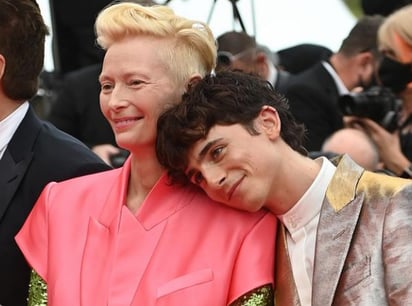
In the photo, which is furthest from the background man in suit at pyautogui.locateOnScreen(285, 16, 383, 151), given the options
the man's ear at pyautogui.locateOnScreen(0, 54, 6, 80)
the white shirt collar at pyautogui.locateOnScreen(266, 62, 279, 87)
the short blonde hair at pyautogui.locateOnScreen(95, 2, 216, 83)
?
the short blonde hair at pyautogui.locateOnScreen(95, 2, 216, 83)

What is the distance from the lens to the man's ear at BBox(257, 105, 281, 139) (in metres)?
2.55

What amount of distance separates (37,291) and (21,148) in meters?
0.51

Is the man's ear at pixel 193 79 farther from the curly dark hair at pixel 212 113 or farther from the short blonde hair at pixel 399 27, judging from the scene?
the short blonde hair at pixel 399 27

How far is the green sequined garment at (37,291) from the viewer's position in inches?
107

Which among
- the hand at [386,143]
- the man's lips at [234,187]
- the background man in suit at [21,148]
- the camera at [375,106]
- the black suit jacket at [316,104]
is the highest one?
the man's lips at [234,187]

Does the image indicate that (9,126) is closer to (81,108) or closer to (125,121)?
(125,121)

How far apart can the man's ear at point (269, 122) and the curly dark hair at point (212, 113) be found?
0.01 metres

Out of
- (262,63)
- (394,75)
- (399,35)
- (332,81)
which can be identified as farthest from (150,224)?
(262,63)

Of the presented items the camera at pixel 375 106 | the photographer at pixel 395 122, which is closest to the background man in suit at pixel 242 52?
the photographer at pixel 395 122

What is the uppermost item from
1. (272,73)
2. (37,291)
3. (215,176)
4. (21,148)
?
(215,176)

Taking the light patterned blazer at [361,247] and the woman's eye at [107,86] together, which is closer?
the light patterned blazer at [361,247]

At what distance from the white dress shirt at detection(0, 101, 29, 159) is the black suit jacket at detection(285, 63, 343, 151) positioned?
223 cm

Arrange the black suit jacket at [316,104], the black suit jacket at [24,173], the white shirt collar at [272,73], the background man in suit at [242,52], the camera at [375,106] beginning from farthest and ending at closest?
the white shirt collar at [272,73], the background man in suit at [242,52], the black suit jacket at [316,104], the camera at [375,106], the black suit jacket at [24,173]

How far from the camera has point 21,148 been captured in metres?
3.10
